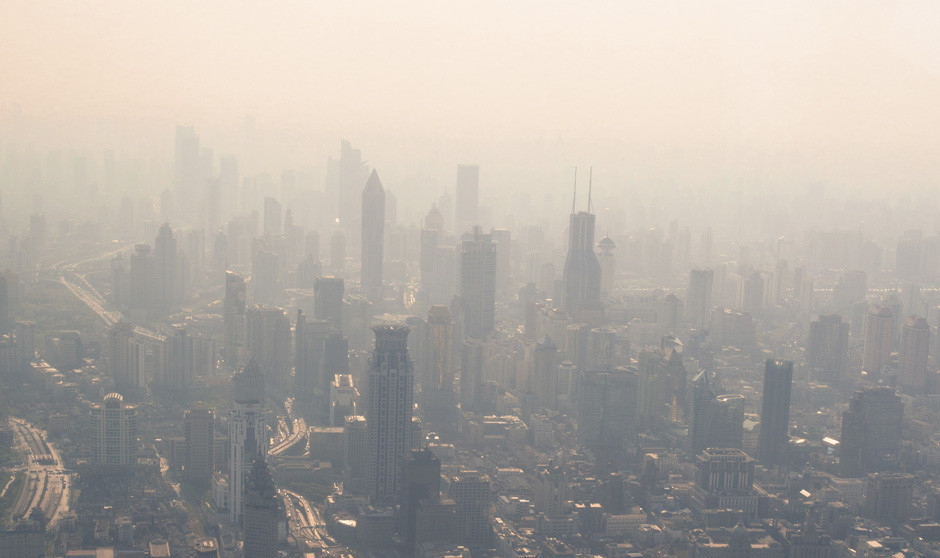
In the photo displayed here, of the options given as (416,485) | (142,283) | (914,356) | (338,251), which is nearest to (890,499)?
(416,485)

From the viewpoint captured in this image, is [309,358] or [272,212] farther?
[272,212]

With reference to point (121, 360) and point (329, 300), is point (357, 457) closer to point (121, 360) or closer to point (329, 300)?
point (121, 360)

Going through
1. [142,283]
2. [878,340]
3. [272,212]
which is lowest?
[878,340]

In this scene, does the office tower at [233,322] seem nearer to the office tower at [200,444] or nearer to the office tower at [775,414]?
the office tower at [200,444]

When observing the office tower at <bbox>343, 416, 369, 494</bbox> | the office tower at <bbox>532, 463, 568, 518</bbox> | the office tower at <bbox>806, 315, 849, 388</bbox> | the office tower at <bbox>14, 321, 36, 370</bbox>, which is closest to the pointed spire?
the office tower at <bbox>14, 321, 36, 370</bbox>

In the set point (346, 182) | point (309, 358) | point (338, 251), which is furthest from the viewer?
point (346, 182)

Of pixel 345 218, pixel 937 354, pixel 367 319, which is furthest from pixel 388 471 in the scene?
pixel 345 218

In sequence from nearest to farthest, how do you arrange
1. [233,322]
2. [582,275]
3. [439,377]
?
[439,377]
[233,322]
[582,275]
